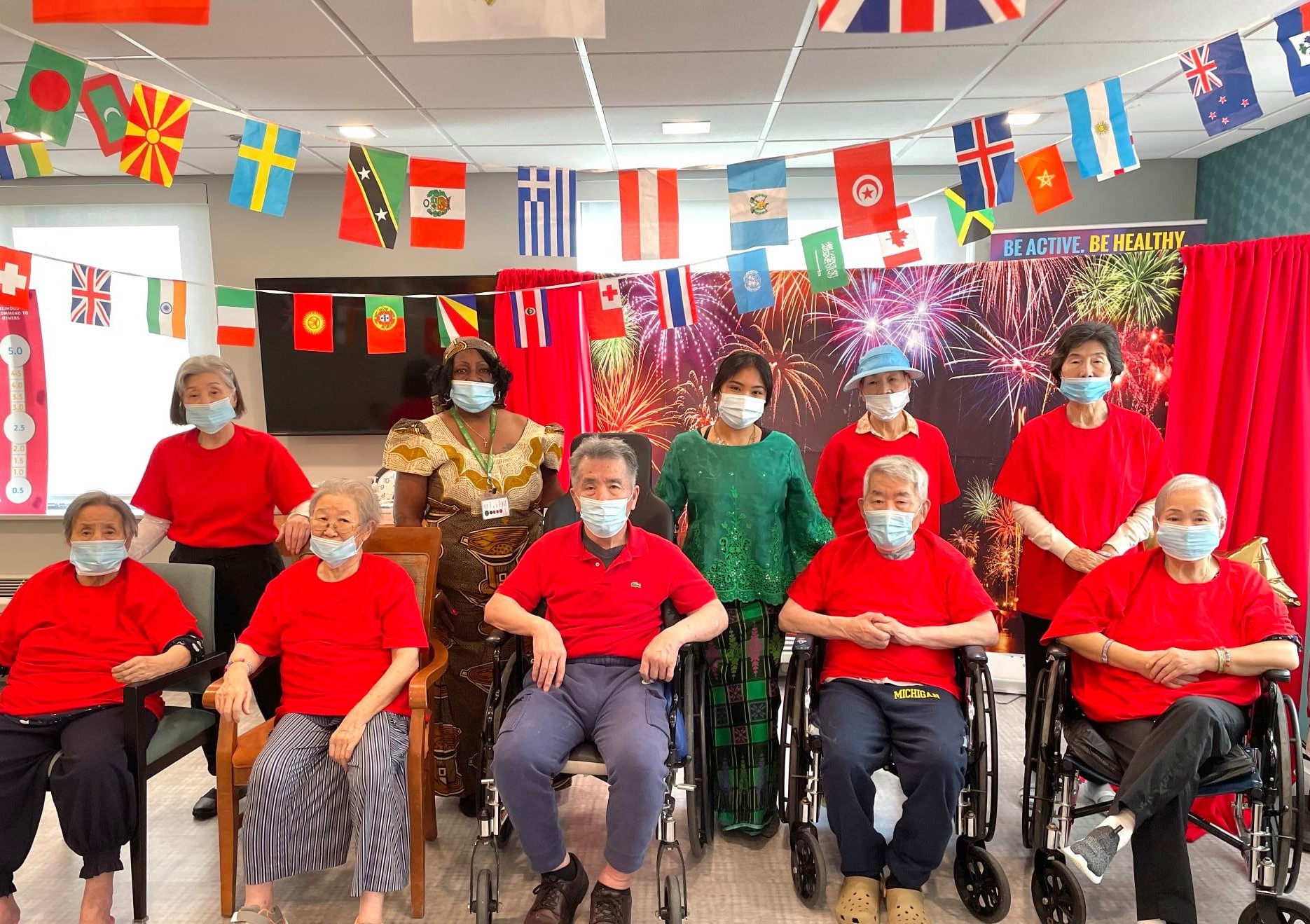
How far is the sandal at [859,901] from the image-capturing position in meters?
2.13

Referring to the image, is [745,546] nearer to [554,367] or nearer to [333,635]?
[333,635]

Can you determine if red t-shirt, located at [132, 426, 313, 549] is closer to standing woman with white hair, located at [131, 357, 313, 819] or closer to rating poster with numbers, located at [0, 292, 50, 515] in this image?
standing woman with white hair, located at [131, 357, 313, 819]

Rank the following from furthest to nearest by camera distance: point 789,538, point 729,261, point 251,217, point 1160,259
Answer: point 251,217, point 1160,259, point 729,261, point 789,538

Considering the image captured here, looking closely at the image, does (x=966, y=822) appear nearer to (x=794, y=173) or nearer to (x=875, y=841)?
(x=875, y=841)

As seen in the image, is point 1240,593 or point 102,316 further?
point 102,316

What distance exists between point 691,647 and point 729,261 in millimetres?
1515

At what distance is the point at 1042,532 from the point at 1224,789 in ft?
2.71

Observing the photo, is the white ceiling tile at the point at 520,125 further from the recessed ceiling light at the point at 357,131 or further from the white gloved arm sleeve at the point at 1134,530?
the white gloved arm sleeve at the point at 1134,530

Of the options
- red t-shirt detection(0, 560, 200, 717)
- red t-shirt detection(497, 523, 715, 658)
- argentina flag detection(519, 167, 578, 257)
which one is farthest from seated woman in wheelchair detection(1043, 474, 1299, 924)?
red t-shirt detection(0, 560, 200, 717)

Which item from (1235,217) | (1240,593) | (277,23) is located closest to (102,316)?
(277,23)

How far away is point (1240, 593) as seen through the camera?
2.17 meters

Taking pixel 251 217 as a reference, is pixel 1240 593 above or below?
below

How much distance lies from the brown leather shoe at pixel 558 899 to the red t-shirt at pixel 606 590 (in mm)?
576

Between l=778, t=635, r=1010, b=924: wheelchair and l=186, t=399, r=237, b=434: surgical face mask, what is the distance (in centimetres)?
195
